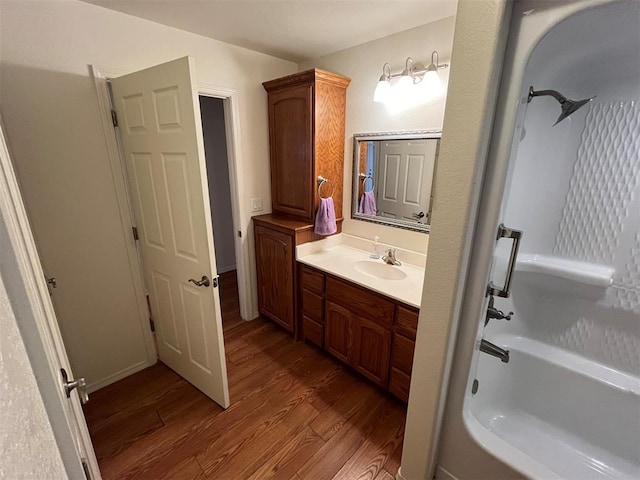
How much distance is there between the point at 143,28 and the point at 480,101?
1.94 meters

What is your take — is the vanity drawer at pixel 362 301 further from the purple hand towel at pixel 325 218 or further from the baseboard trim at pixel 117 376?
the baseboard trim at pixel 117 376

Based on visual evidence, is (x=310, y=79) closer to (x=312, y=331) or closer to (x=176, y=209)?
(x=176, y=209)

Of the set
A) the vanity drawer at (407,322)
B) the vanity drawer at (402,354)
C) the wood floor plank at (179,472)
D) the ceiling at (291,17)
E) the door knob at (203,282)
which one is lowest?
the wood floor plank at (179,472)

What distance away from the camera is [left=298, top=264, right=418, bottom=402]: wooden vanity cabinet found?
66.6 inches

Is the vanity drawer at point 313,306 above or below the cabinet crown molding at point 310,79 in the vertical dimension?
below

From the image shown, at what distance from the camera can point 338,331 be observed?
6.81ft

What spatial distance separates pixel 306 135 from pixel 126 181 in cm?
123

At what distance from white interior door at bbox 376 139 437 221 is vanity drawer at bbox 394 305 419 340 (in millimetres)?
718

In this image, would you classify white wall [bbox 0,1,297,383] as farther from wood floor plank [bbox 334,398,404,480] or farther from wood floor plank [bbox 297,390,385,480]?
wood floor plank [bbox 334,398,404,480]

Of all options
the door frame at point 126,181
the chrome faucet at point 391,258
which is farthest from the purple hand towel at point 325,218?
the door frame at point 126,181

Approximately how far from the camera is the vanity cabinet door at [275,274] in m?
2.30

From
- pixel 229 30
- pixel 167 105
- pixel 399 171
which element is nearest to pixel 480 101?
pixel 399 171

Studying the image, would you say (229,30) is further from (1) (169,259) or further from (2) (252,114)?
(1) (169,259)

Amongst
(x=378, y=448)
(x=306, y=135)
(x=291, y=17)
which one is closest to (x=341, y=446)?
(x=378, y=448)
